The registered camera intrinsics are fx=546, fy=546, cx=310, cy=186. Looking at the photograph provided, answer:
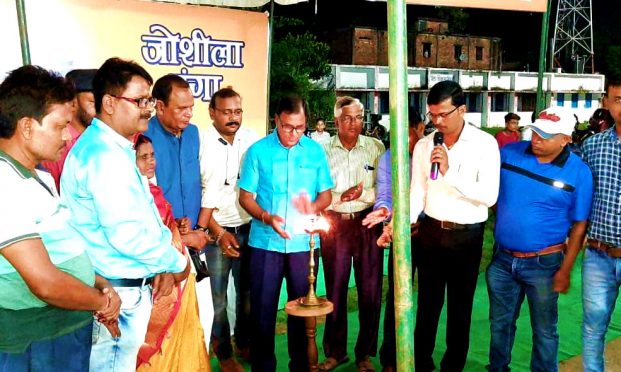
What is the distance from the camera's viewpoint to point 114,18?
5988 mm

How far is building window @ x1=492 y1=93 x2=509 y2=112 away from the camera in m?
43.4

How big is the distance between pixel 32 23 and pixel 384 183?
13.1 feet

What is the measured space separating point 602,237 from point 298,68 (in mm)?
20866

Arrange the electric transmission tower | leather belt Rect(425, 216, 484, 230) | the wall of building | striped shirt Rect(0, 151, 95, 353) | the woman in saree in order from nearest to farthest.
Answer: striped shirt Rect(0, 151, 95, 353) < the woman in saree < leather belt Rect(425, 216, 484, 230) < the wall of building < the electric transmission tower

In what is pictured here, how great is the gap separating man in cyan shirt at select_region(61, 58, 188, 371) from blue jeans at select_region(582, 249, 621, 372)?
255 centimetres

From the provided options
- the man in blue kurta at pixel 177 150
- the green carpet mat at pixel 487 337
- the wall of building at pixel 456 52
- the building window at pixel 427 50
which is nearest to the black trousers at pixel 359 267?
the green carpet mat at pixel 487 337

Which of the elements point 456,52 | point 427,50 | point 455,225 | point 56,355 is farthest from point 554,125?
point 456,52

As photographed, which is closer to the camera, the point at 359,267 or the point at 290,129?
the point at 290,129

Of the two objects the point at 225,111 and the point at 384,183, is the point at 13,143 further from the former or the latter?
the point at 384,183

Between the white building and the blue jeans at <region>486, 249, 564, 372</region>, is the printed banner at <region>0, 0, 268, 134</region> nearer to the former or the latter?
the blue jeans at <region>486, 249, 564, 372</region>

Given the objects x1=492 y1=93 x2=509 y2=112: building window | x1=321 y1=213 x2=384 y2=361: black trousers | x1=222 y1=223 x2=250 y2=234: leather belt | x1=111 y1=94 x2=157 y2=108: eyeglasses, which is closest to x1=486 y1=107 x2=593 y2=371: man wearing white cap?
x1=321 y1=213 x2=384 y2=361: black trousers

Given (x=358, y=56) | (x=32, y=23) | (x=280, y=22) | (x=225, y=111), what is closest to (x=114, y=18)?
(x=32, y=23)

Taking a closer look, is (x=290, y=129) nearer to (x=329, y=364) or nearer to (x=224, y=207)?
(x=224, y=207)

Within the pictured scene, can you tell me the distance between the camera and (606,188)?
11.2ft
